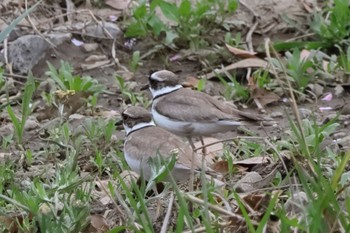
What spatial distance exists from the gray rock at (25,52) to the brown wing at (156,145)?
7.71 ft

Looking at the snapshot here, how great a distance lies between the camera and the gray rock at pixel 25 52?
8.00 m

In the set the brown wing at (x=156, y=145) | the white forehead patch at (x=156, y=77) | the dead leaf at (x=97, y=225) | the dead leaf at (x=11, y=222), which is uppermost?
the dead leaf at (x=97, y=225)

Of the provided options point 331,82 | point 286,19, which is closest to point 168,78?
point 331,82

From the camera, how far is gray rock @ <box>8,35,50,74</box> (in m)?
8.00

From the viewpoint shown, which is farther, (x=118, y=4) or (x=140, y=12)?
(x=118, y=4)

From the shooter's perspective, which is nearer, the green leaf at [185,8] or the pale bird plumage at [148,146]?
the pale bird plumage at [148,146]

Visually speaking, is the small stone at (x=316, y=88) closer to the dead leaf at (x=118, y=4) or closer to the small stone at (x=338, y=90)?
the small stone at (x=338, y=90)

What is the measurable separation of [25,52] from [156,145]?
279 centimetres

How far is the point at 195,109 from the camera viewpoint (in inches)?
246

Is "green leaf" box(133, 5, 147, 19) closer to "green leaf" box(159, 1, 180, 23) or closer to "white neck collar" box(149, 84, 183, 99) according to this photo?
"green leaf" box(159, 1, 180, 23)

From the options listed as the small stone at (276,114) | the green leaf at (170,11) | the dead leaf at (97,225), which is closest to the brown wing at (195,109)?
the small stone at (276,114)

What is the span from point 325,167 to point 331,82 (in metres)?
2.27

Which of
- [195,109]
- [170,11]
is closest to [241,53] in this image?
[170,11]

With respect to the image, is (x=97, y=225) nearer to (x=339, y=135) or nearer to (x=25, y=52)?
(x=339, y=135)
